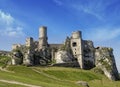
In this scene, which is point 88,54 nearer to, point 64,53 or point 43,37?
point 64,53

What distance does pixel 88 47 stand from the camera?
6304 inches

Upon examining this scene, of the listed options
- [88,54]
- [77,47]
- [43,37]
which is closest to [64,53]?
[77,47]

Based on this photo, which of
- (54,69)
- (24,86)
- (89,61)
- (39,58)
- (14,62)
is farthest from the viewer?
(89,61)

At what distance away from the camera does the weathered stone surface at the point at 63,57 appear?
473 feet

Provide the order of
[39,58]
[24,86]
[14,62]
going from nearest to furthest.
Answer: [24,86] → [14,62] → [39,58]

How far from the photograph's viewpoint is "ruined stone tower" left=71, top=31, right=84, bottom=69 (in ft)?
493

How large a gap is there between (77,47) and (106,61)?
17576mm

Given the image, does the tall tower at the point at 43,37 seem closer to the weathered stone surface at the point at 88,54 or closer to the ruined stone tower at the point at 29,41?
the ruined stone tower at the point at 29,41

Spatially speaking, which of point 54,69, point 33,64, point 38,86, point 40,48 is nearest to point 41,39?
point 40,48

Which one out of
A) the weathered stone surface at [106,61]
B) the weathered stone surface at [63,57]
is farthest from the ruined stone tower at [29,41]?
the weathered stone surface at [106,61]

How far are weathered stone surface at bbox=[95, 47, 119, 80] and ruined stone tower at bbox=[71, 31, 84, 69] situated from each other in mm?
10281

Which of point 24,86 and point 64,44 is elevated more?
point 64,44

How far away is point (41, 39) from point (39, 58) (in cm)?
1399

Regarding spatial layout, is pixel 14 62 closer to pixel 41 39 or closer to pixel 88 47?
pixel 41 39
